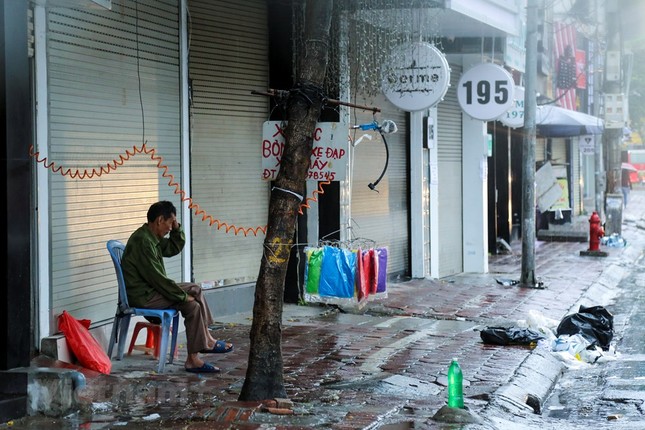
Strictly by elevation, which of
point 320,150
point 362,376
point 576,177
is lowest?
point 362,376

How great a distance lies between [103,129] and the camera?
10.2m

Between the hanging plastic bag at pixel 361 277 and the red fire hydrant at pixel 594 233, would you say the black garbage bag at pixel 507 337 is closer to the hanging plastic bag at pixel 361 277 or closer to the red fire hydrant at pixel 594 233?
the hanging plastic bag at pixel 361 277

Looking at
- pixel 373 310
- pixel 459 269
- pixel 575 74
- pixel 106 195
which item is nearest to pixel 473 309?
pixel 373 310

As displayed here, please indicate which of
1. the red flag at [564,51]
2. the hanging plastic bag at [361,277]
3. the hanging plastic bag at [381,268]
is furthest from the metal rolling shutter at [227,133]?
the red flag at [564,51]

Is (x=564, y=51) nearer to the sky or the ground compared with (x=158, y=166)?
nearer to the sky

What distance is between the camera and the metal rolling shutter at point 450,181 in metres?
18.2

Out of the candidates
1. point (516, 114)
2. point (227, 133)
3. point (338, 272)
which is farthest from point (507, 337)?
point (516, 114)

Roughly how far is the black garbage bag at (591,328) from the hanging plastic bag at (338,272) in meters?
2.60

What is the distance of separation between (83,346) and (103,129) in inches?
93.1

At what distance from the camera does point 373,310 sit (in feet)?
45.1

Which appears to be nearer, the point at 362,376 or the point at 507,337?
the point at 362,376

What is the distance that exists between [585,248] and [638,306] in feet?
30.0

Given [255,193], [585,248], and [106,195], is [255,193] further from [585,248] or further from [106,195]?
[585,248]

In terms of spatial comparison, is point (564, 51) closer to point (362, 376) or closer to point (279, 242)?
point (362, 376)
